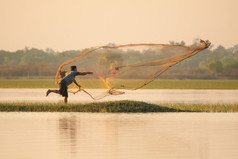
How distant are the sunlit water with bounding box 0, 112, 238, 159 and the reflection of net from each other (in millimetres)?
2567

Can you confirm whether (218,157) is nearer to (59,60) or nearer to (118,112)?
(118,112)

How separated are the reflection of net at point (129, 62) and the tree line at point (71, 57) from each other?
94533 millimetres

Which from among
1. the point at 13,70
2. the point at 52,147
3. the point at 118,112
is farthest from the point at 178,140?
the point at 13,70

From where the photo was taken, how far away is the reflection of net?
20.9 metres

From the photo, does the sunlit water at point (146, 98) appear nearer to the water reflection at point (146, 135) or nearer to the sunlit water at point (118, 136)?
the sunlit water at point (118, 136)

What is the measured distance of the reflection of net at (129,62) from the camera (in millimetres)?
20938

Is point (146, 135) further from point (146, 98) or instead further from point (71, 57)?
point (71, 57)

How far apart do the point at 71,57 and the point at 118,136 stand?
162747 mm

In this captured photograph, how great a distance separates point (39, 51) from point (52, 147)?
171169mm

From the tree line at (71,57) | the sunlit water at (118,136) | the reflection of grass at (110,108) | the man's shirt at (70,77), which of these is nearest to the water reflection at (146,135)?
the sunlit water at (118,136)

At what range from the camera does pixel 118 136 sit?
13.2m

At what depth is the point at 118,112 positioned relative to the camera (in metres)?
20.8

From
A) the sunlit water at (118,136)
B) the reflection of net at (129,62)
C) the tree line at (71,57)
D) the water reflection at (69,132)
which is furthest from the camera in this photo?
the tree line at (71,57)

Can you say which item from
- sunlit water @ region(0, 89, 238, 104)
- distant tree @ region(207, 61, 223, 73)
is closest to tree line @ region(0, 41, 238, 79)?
distant tree @ region(207, 61, 223, 73)
